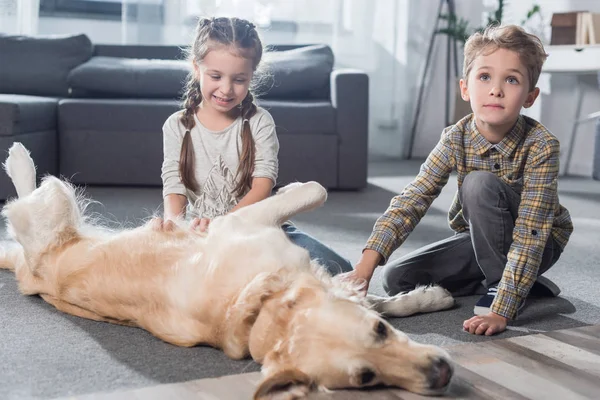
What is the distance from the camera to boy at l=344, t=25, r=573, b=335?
1.84 metres

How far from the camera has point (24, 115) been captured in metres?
3.84

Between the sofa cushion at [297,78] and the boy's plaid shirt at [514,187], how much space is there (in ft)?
8.66

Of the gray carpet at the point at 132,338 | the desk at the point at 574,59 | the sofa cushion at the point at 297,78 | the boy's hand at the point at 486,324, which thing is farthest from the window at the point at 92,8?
the boy's hand at the point at 486,324

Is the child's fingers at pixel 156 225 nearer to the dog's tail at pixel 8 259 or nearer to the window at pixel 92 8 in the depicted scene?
the dog's tail at pixel 8 259

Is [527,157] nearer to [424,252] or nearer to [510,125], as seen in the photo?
A: [510,125]

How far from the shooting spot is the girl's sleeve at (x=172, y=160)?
220cm

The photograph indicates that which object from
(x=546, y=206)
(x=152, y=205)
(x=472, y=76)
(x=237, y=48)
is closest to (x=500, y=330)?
(x=546, y=206)

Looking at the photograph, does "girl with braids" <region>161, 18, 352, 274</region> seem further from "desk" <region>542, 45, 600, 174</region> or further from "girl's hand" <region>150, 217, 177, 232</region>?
"desk" <region>542, 45, 600, 174</region>

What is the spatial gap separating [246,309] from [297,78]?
3.36 metres

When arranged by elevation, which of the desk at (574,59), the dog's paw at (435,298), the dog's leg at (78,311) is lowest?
the dog's leg at (78,311)

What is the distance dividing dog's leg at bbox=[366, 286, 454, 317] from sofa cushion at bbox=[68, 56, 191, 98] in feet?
9.63

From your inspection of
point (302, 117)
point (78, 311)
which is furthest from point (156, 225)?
point (302, 117)

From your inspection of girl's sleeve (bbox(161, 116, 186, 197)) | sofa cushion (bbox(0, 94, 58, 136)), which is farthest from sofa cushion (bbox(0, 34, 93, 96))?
girl's sleeve (bbox(161, 116, 186, 197))

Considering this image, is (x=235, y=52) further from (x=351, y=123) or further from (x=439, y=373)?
(x=351, y=123)
